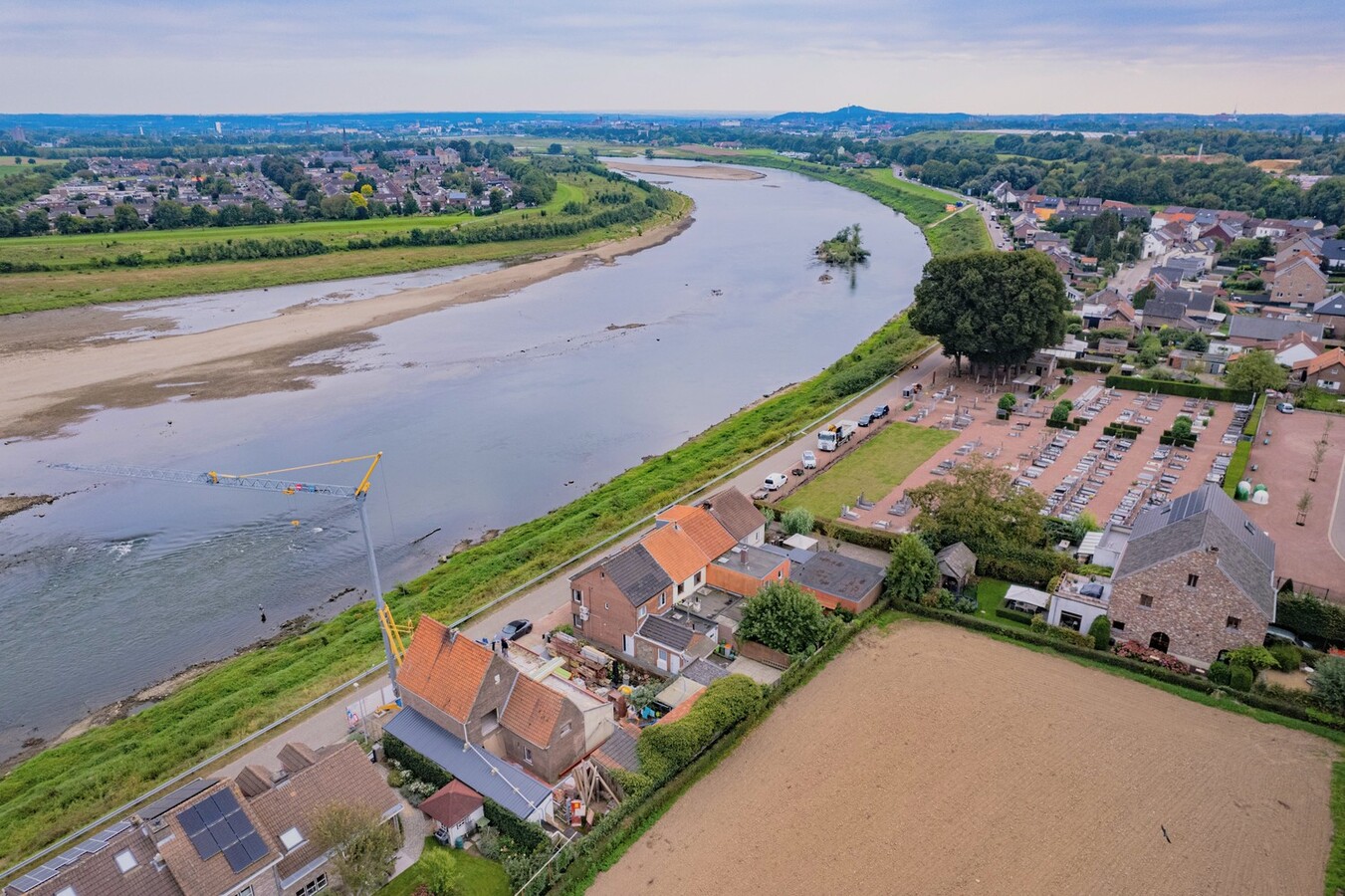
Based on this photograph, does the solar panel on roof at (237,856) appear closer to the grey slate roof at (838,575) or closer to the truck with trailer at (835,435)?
the grey slate roof at (838,575)

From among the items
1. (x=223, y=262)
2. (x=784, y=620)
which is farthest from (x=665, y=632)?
(x=223, y=262)

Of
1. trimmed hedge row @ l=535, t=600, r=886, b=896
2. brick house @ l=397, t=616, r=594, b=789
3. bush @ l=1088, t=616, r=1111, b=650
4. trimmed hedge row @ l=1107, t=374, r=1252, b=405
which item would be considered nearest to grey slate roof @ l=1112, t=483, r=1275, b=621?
bush @ l=1088, t=616, r=1111, b=650

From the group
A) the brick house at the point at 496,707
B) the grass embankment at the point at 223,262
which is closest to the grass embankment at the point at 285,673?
the brick house at the point at 496,707

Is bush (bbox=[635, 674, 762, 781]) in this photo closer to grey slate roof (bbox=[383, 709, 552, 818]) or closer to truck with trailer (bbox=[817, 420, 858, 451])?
grey slate roof (bbox=[383, 709, 552, 818])

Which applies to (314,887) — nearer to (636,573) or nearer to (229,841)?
(229,841)

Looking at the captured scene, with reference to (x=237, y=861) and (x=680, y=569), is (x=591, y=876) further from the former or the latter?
(x=680, y=569)

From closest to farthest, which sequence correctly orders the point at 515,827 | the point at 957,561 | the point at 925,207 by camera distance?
the point at 515,827 → the point at 957,561 → the point at 925,207

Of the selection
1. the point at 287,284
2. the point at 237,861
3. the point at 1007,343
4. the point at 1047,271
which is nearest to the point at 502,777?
the point at 237,861
